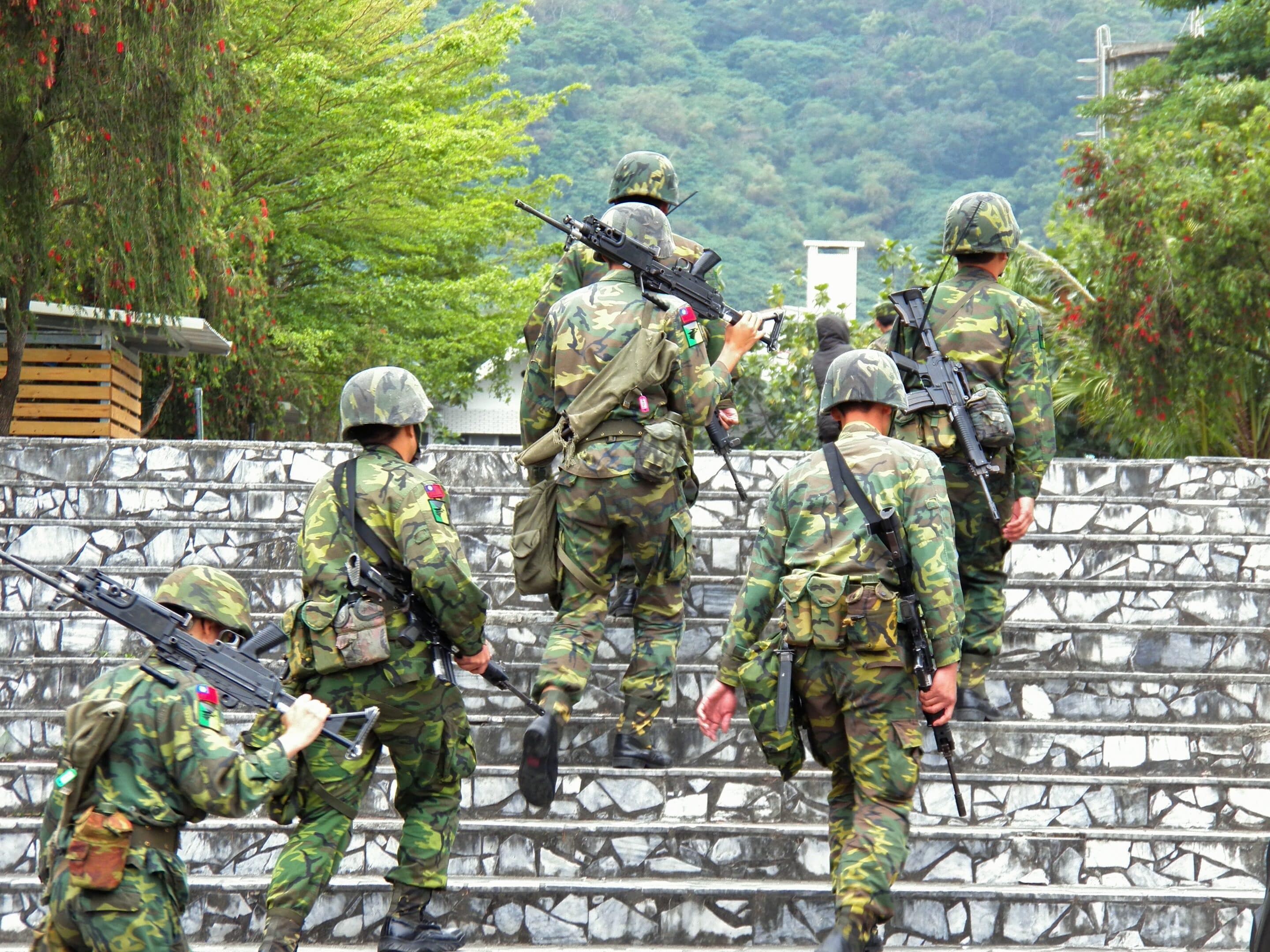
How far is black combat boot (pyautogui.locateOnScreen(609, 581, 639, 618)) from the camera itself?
8.19 metres

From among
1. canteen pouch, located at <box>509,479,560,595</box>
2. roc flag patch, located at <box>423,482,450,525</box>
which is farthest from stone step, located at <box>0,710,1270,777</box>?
roc flag patch, located at <box>423,482,450,525</box>

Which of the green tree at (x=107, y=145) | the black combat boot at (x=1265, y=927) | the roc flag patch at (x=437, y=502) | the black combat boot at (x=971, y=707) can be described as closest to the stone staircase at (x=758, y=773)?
the black combat boot at (x=971, y=707)

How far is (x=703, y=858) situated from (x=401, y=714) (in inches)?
66.7

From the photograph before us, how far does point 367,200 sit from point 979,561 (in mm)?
16461

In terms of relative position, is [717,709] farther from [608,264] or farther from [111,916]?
[608,264]

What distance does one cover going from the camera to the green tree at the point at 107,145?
1215 centimetres

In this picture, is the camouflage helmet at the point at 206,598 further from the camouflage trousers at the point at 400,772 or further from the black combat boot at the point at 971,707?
the black combat boot at the point at 971,707

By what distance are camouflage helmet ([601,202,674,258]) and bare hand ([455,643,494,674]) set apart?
2096 millimetres

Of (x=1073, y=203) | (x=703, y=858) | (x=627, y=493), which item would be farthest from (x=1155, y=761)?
(x=1073, y=203)

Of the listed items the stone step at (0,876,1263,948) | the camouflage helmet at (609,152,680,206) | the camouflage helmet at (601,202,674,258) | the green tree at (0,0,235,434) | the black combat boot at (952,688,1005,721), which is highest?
the green tree at (0,0,235,434)

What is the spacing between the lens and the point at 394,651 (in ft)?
19.4

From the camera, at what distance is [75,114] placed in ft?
41.2

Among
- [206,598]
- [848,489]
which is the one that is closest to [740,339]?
[848,489]

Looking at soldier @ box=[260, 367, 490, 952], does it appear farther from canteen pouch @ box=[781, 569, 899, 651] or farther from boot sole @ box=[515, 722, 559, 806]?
canteen pouch @ box=[781, 569, 899, 651]
